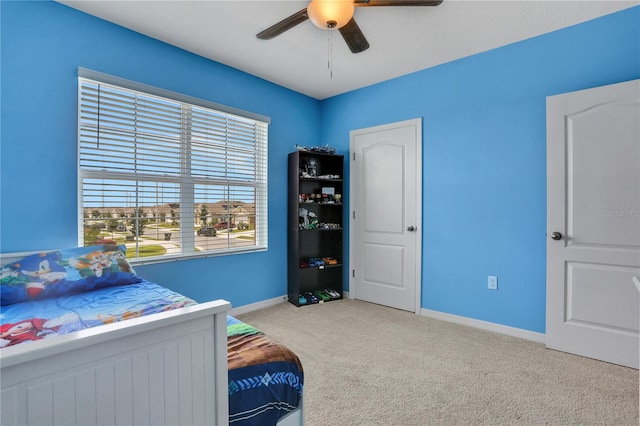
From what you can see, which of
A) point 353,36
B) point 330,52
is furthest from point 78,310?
point 330,52

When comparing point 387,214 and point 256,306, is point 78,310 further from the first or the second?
point 387,214

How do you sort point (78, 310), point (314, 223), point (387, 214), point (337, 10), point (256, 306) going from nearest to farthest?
point (78, 310) < point (337, 10) < point (256, 306) < point (387, 214) < point (314, 223)

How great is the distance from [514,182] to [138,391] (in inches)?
118

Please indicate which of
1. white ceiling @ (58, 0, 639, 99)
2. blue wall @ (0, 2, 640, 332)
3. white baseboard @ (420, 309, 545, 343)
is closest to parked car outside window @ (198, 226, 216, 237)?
blue wall @ (0, 2, 640, 332)

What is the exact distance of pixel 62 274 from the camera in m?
1.90

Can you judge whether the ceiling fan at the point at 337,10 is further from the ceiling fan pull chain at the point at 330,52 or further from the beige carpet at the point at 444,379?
the beige carpet at the point at 444,379

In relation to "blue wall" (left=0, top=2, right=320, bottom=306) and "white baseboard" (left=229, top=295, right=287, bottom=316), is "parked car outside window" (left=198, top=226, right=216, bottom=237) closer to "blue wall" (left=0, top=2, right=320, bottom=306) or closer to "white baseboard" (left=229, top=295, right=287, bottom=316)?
"blue wall" (left=0, top=2, right=320, bottom=306)

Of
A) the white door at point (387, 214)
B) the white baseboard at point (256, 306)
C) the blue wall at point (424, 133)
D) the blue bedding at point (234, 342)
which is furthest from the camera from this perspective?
the white door at point (387, 214)

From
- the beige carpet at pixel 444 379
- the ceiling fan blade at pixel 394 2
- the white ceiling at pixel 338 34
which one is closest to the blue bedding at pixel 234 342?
the beige carpet at pixel 444 379

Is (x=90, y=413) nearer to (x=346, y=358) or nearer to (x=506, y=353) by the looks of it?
(x=346, y=358)

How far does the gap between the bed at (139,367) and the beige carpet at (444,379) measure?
25.6 inches

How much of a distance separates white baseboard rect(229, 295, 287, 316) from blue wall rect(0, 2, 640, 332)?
69 mm

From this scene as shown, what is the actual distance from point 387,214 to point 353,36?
77.2 inches

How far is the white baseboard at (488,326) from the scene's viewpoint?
8.70 feet
